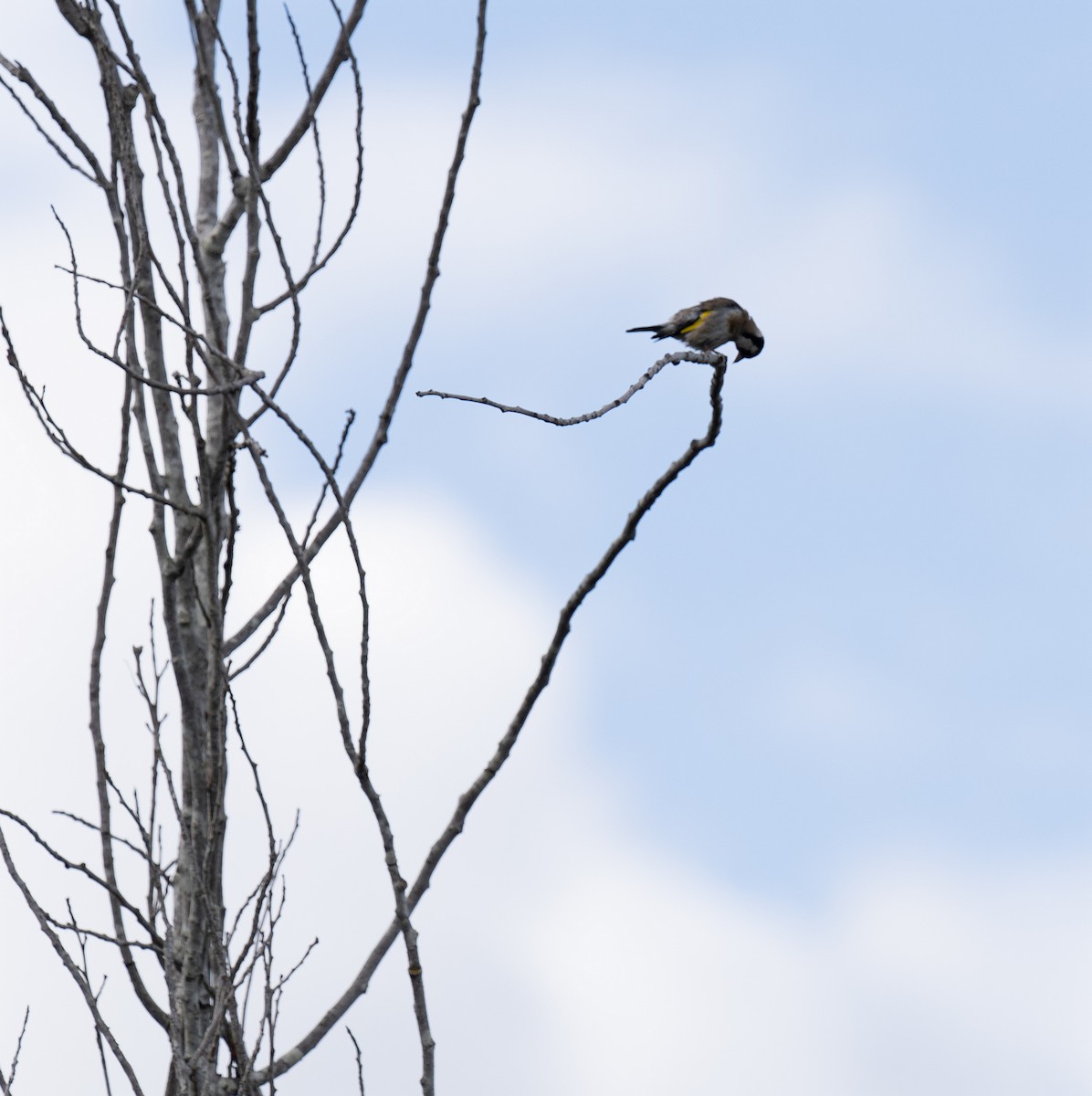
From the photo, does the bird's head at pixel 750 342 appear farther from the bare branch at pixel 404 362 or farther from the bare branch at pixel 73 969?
the bare branch at pixel 73 969

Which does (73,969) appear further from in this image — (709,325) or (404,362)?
(709,325)

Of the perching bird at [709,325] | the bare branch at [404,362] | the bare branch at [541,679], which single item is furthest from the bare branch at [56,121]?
the perching bird at [709,325]

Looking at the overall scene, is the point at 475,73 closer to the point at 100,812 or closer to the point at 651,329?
the point at 100,812

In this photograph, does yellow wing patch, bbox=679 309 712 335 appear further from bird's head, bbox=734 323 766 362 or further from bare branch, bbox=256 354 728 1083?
bare branch, bbox=256 354 728 1083

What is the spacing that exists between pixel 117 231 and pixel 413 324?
1011 mm

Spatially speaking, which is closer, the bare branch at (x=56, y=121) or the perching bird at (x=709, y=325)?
the bare branch at (x=56, y=121)

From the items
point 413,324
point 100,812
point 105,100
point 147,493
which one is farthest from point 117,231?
point 100,812

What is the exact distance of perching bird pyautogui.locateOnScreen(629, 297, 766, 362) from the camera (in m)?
8.77

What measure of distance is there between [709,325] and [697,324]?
100 mm

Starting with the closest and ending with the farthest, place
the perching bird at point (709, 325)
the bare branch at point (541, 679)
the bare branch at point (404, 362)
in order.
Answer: the bare branch at point (541, 679), the bare branch at point (404, 362), the perching bird at point (709, 325)

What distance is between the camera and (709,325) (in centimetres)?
885

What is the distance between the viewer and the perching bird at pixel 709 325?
8.77 metres

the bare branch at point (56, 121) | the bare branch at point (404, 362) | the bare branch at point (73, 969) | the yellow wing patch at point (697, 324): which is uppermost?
the yellow wing patch at point (697, 324)

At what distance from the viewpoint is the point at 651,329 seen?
344 inches
